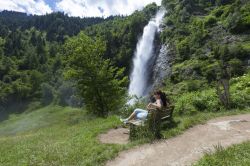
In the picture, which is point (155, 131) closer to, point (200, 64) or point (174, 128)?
point (174, 128)

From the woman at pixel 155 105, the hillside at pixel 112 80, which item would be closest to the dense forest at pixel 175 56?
the hillside at pixel 112 80

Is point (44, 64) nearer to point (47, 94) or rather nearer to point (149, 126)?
point (47, 94)

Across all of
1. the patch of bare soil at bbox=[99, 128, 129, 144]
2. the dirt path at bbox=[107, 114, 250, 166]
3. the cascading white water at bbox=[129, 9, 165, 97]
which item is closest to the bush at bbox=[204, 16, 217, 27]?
the cascading white water at bbox=[129, 9, 165, 97]

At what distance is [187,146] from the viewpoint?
10273mm

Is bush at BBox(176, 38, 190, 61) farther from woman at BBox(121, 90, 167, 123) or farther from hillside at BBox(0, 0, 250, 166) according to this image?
woman at BBox(121, 90, 167, 123)

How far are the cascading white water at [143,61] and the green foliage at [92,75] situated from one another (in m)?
44.9

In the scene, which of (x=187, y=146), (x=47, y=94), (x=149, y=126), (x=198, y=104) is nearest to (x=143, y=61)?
(x=47, y=94)

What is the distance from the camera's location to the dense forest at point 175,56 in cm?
3155

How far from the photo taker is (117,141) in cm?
1216

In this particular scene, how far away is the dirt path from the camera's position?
9.33 meters

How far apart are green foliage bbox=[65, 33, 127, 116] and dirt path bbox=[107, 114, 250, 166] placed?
16780 millimetres

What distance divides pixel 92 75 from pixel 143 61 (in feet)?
198

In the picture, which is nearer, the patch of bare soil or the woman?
the patch of bare soil

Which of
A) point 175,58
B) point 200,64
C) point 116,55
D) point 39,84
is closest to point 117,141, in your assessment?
point 200,64
